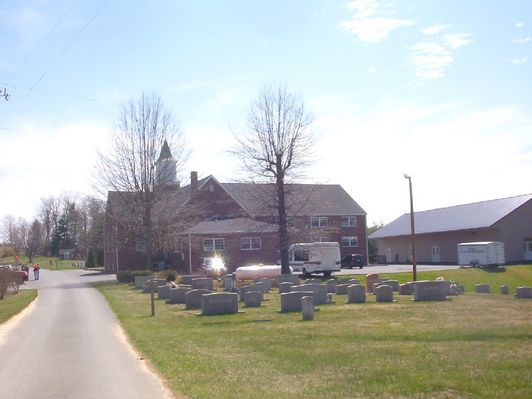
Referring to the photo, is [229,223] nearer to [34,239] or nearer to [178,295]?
[178,295]

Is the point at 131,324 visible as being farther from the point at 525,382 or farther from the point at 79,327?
the point at 525,382

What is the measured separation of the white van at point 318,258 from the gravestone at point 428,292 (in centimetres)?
2379

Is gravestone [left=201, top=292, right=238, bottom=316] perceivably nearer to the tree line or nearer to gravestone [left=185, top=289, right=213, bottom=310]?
A: gravestone [left=185, top=289, right=213, bottom=310]

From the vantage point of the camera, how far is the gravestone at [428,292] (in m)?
26.0

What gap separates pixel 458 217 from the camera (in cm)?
6994

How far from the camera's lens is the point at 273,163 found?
49000 mm

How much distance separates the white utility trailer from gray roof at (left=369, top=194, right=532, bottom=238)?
Result: 619cm

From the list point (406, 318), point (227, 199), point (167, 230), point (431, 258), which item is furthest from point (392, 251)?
point (406, 318)

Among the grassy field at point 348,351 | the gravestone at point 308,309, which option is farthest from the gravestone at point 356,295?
the gravestone at point 308,309

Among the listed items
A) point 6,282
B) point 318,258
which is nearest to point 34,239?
point 318,258

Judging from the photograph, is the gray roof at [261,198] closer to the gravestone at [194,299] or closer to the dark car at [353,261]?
the dark car at [353,261]

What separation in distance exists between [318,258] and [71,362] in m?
37.5

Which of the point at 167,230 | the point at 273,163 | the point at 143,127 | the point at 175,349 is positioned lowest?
the point at 175,349

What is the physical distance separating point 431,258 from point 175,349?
201 ft
